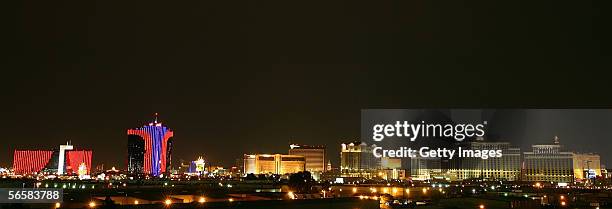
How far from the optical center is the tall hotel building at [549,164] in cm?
6419

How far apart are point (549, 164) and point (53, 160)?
87.1 metres

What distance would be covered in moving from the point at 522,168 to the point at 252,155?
6239 centimetres

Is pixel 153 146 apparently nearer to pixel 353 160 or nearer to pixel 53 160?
pixel 53 160

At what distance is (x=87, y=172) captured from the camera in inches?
3821

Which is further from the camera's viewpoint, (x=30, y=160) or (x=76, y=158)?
(x=76, y=158)

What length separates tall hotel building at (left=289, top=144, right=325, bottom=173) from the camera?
12200 centimetres

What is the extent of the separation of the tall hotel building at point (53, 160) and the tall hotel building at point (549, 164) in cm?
7123

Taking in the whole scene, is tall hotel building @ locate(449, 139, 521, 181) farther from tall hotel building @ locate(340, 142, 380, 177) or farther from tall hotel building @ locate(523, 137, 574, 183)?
tall hotel building @ locate(340, 142, 380, 177)

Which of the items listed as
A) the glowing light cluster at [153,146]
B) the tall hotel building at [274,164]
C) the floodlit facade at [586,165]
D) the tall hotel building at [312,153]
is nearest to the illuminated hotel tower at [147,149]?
the glowing light cluster at [153,146]

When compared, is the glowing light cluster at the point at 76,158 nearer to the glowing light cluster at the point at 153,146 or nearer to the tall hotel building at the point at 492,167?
the glowing light cluster at the point at 153,146

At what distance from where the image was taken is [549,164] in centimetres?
6581

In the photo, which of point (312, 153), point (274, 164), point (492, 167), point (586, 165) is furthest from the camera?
point (312, 153)

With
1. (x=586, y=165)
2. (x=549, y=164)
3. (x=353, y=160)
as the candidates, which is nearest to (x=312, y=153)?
(x=353, y=160)

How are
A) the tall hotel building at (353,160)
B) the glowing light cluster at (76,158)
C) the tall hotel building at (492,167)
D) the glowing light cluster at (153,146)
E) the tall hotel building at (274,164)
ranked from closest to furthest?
the tall hotel building at (492,167) → the tall hotel building at (353,160) → the glowing light cluster at (153,146) → the glowing light cluster at (76,158) → the tall hotel building at (274,164)
